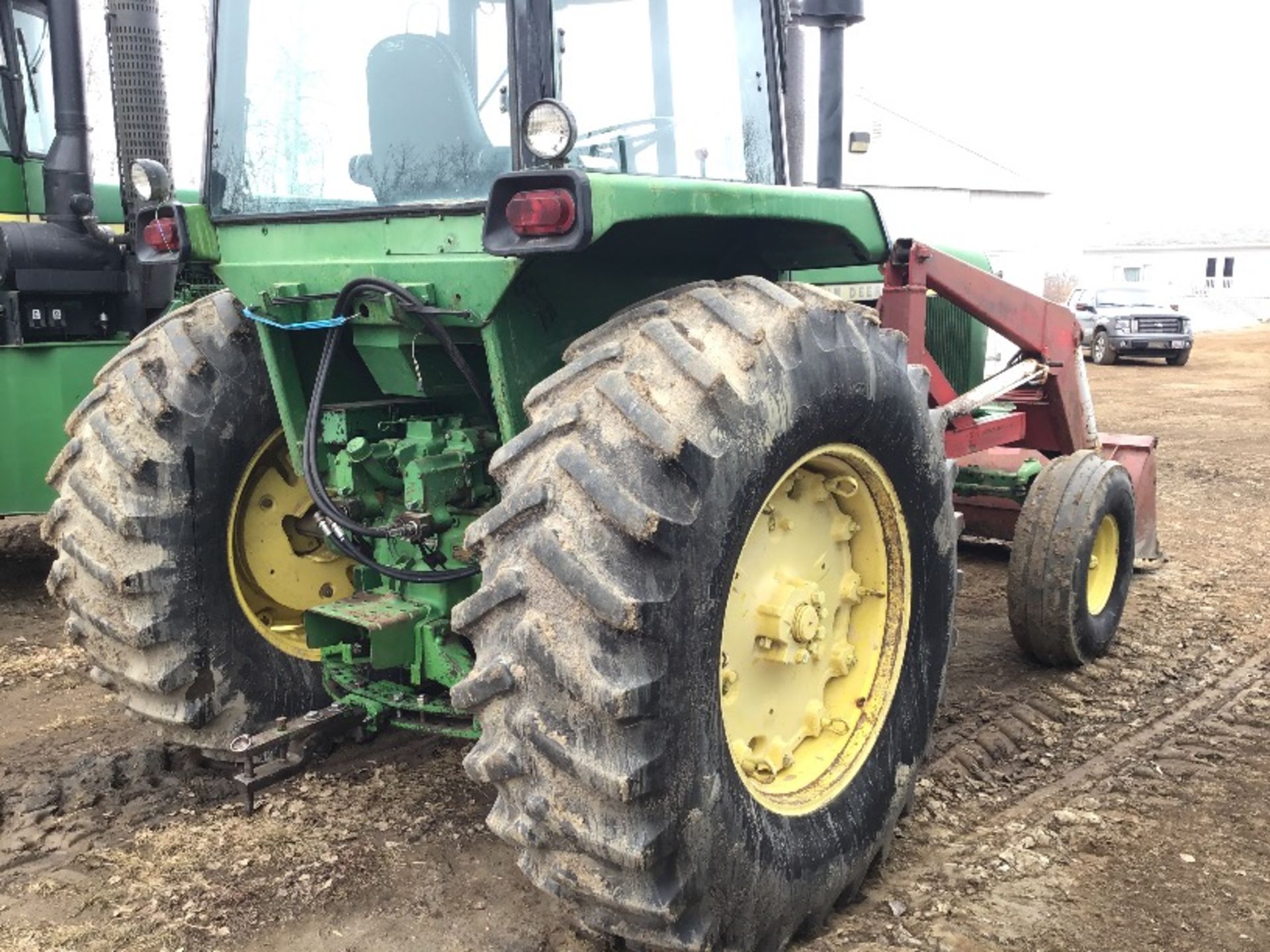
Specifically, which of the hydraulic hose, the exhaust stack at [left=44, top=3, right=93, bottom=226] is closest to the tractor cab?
the hydraulic hose

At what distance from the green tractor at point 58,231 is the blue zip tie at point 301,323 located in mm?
3226

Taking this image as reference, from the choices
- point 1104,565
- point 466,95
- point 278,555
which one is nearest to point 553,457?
point 466,95

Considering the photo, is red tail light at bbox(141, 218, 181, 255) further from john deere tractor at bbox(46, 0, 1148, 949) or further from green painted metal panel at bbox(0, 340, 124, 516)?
green painted metal panel at bbox(0, 340, 124, 516)

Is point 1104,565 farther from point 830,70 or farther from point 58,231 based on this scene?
point 58,231

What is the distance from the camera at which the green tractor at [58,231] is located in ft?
20.0

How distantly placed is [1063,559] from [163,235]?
3468mm

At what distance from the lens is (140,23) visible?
604 centimetres

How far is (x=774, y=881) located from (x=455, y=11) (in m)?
2.25

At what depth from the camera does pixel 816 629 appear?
3041 millimetres

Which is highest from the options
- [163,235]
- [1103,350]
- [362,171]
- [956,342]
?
[362,171]

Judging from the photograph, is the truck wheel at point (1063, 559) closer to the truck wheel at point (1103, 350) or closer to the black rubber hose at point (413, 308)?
the black rubber hose at point (413, 308)

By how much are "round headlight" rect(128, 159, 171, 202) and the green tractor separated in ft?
9.52

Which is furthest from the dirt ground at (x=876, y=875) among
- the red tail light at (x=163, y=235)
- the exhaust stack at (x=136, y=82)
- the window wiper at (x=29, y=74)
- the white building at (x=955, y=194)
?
the white building at (x=955, y=194)

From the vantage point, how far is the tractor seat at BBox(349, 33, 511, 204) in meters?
2.89
